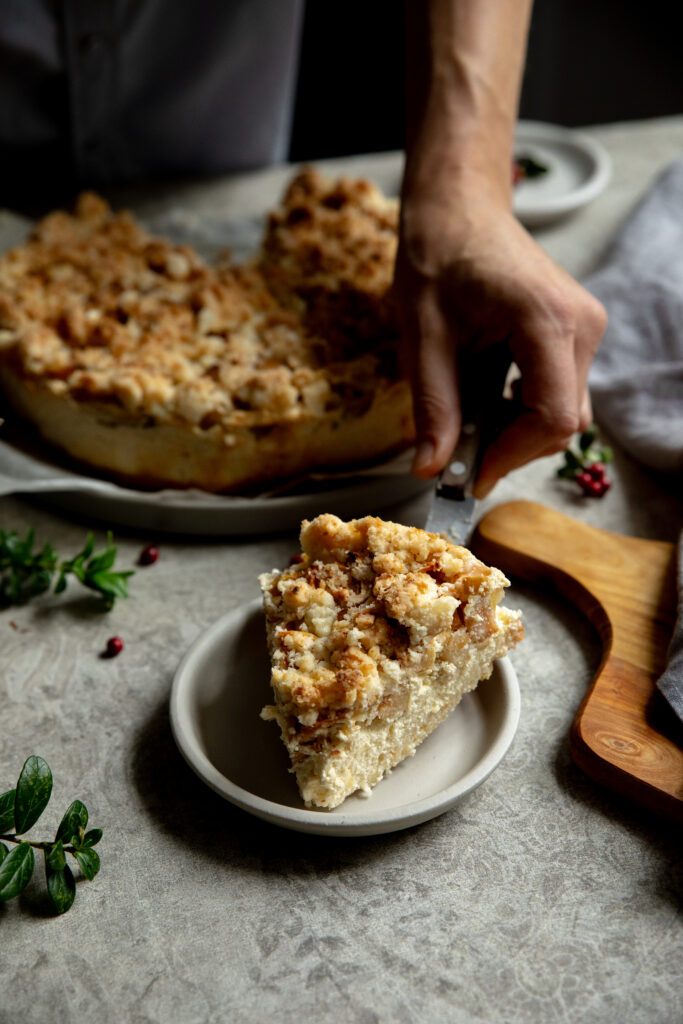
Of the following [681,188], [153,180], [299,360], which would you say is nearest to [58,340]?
[299,360]

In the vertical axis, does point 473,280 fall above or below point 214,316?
above

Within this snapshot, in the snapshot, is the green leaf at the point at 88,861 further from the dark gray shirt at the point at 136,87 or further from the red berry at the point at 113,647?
the dark gray shirt at the point at 136,87

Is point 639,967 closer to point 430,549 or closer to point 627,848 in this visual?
point 627,848

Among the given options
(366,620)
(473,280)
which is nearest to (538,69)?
(473,280)

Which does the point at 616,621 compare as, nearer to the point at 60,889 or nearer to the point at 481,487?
the point at 481,487

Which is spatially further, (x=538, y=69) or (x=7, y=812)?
(x=538, y=69)

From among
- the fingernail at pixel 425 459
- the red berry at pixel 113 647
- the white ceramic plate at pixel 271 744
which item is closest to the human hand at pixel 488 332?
the fingernail at pixel 425 459
